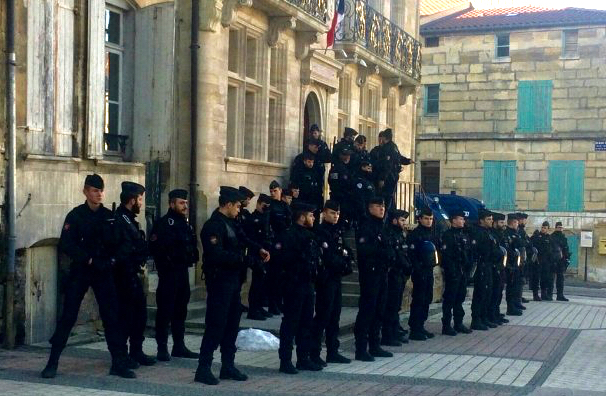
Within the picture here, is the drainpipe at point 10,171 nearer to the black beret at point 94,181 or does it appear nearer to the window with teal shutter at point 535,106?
the black beret at point 94,181

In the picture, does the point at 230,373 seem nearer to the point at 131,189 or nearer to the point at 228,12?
the point at 131,189

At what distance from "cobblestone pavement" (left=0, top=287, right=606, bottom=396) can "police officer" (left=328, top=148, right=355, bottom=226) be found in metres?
3.27

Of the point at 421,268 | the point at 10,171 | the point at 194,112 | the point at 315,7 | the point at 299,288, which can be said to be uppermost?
the point at 315,7

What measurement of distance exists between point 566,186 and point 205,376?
2917cm

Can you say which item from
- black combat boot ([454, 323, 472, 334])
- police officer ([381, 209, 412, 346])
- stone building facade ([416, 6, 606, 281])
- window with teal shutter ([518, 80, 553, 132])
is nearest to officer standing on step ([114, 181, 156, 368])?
police officer ([381, 209, 412, 346])

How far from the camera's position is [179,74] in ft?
49.6

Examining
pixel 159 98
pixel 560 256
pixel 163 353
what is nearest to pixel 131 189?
pixel 163 353

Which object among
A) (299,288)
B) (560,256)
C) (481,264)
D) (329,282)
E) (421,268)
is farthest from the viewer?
(560,256)

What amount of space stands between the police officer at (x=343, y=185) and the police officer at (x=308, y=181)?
0.97 ft

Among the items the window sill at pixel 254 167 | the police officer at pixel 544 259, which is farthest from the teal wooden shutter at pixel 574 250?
the window sill at pixel 254 167

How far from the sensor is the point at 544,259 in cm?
2319

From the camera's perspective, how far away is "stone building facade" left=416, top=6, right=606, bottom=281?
36.8m

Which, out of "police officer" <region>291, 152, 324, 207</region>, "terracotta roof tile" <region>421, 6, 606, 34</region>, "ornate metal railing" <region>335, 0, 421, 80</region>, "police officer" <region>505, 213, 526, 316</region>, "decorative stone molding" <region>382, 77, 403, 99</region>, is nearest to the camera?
"police officer" <region>291, 152, 324, 207</region>

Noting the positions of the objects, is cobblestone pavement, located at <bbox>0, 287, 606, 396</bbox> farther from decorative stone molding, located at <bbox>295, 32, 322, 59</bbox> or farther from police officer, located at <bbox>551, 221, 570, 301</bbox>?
police officer, located at <bbox>551, 221, 570, 301</bbox>
